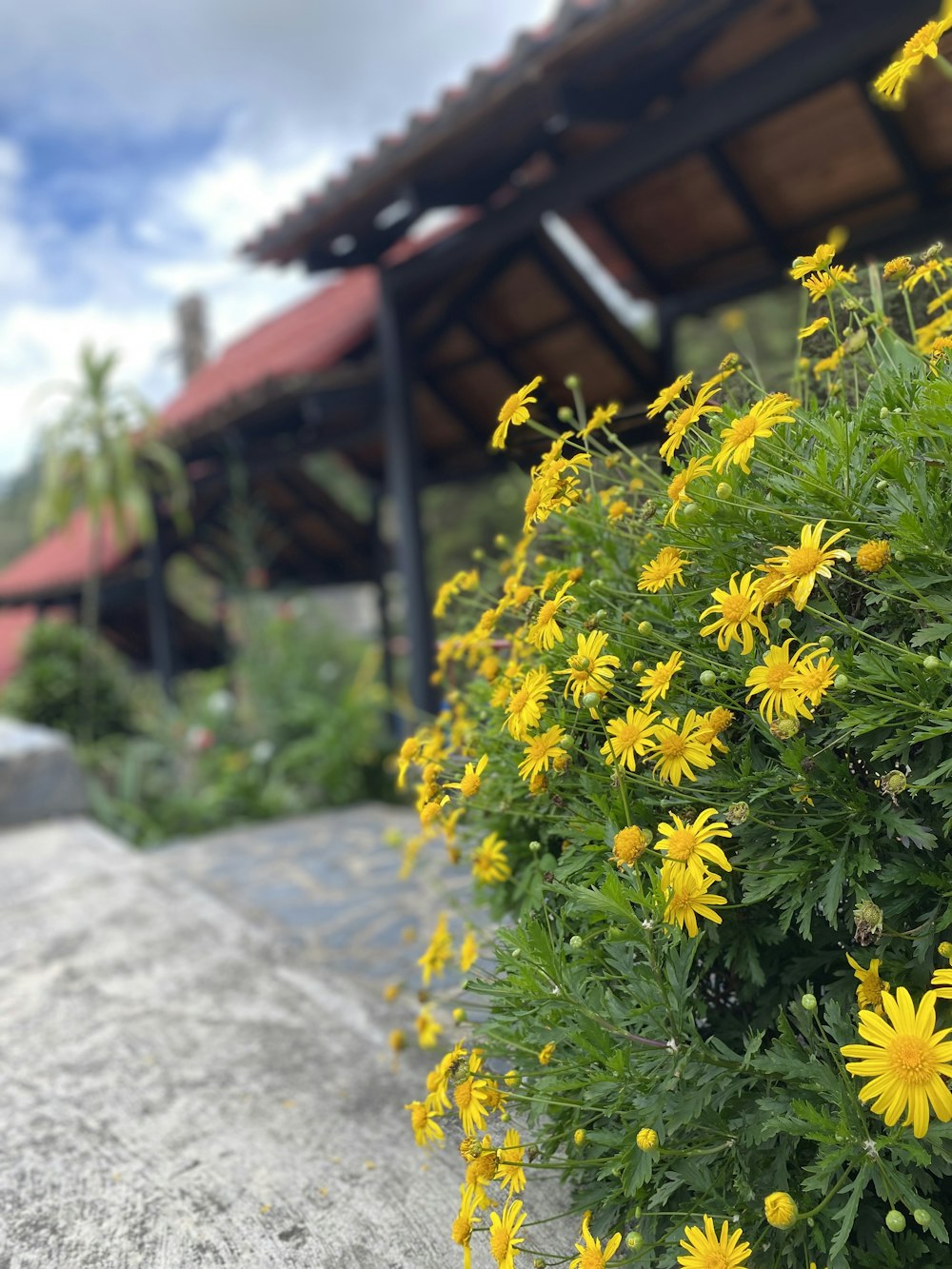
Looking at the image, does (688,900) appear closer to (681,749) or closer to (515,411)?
(681,749)

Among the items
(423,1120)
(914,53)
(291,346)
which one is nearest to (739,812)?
(423,1120)

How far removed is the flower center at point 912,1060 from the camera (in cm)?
76

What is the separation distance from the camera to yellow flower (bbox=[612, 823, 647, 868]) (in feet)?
3.14

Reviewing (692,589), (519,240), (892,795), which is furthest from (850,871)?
(519,240)

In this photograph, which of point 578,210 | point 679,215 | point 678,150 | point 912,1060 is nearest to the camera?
point 912,1060

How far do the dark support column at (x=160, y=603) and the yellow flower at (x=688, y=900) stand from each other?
8.40 m

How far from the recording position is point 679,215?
5.23m

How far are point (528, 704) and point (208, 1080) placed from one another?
1306 millimetres

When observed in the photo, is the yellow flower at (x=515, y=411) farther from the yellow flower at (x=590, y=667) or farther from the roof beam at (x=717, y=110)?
the roof beam at (x=717, y=110)

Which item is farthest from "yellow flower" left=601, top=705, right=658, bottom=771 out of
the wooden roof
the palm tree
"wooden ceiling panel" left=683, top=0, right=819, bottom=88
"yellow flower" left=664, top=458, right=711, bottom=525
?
the palm tree

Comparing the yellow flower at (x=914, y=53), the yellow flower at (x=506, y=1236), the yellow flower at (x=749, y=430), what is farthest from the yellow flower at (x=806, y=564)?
the yellow flower at (x=506, y=1236)

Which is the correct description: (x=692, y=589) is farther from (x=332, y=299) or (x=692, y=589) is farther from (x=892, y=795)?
(x=332, y=299)

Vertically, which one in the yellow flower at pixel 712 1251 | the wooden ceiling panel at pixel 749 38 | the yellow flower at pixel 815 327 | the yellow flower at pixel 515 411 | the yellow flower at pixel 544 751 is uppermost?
the wooden ceiling panel at pixel 749 38

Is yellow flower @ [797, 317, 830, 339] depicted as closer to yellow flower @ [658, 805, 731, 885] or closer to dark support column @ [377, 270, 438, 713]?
yellow flower @ [658, 805, 731, 885]
